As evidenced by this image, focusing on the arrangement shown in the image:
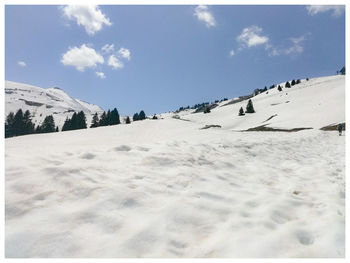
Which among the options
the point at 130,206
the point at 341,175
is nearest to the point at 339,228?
the point at 130,206

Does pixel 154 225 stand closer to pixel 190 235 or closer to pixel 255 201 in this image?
pixel 190 235

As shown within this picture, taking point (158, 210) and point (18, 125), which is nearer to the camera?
point (158, 210)

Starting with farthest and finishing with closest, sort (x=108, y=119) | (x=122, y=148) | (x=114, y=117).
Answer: (x=114, y=117)
(x=108, y=119)
(x=122, y=148)

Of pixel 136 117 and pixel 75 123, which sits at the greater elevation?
pixel 136 117

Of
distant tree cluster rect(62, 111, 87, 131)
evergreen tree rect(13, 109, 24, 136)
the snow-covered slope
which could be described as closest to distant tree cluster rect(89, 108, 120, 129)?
distant tree cluster rect(62, 111, 87, 131)

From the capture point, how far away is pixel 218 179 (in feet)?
22.2

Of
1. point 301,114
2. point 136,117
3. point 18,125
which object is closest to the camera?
point 301,114

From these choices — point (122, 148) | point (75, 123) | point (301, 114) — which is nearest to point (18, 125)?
point (75, 123)

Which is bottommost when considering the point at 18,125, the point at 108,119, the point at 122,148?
the point at 122,148

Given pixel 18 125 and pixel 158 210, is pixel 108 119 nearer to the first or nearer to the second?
pixel 18 125

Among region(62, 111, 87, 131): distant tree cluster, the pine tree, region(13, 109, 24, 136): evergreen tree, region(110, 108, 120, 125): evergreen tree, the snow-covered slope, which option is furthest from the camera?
the pine tree

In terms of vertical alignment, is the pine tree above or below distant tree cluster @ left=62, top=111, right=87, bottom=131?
above

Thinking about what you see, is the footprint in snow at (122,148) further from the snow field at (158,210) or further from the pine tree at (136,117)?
the pine tree at (136,117)

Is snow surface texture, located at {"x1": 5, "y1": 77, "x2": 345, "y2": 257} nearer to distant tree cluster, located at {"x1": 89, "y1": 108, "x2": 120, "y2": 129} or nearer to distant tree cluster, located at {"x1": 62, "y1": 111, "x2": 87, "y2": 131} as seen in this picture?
distant tree cluster, located at {"x1": 89, "y1": 108, "x2": 120, "y2": 129}
